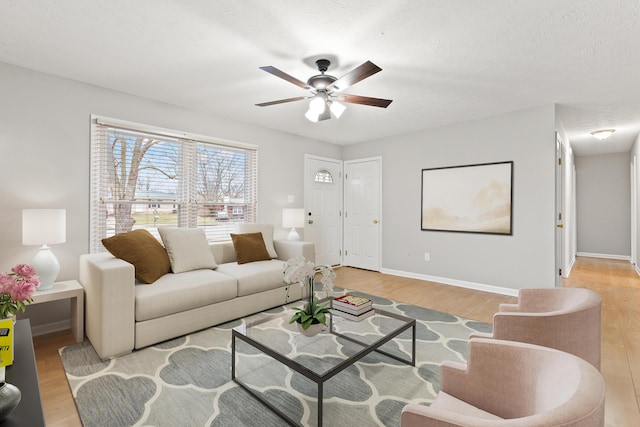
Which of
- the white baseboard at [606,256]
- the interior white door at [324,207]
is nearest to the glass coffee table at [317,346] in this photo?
the interior white door at [324,207]

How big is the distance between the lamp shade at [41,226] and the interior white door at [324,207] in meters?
3.33

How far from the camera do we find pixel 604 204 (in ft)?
22.6

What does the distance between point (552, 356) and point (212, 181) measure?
12.8ft

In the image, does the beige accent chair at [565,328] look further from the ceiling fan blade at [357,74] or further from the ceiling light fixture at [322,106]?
the ceiling light fixture at [322,106]

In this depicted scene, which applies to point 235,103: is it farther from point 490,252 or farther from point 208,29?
point 490,252

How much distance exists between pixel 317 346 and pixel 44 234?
7.86 ft

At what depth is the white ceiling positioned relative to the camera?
6.35 ft

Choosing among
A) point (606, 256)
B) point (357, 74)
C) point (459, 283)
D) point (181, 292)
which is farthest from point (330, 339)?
point (606, 256)

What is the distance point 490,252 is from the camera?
164 inches

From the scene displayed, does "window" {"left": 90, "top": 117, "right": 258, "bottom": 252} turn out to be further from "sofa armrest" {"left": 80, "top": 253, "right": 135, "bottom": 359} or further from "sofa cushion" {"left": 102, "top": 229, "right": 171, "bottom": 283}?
"sofa armrest" {"left": 80, "top": 253, "right": 135, "bottom": 359}

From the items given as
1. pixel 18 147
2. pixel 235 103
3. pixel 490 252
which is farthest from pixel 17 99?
pixel 490 252

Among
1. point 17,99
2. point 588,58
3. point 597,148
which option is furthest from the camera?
point 597,148

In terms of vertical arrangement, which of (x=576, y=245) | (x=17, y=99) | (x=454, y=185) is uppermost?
(x=17, y=99)

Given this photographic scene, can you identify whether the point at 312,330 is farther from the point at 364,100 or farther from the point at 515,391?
the point at 364,100
